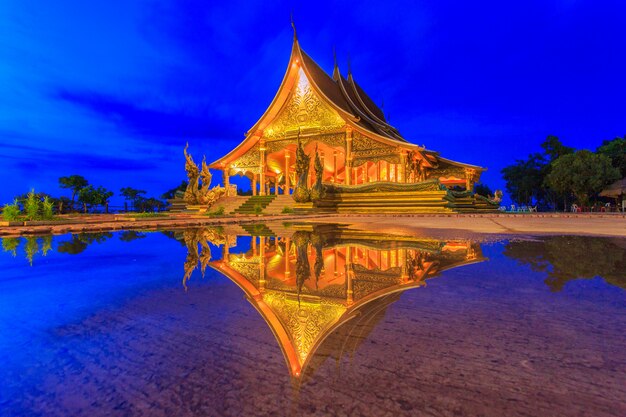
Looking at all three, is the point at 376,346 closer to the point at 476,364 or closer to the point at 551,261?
the point at 476,364

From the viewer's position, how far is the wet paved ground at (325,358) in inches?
30.2

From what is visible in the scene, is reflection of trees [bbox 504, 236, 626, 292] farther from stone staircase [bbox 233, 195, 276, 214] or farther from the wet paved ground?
stone staircase [bbox 233, 195, 276, 214]

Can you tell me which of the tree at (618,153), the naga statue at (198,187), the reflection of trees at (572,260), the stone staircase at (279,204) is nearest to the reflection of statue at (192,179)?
the naga statue at (198,187)

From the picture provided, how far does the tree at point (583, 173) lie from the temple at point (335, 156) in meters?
5.05

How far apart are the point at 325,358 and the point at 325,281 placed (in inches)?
40.3

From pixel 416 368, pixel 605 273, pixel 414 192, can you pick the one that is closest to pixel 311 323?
pixel 416 368

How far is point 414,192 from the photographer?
1444 cm

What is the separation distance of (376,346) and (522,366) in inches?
15.9

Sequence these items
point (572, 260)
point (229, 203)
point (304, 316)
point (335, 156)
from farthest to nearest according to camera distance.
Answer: point (335, 156) → point (229, 203) → point (572, 260) → point (304, 316)

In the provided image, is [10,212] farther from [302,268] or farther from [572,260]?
[572,260]

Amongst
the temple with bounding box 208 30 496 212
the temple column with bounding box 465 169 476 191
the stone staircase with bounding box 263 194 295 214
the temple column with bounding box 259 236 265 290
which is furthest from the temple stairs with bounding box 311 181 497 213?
the temple column with bounding box 259 236 265 290

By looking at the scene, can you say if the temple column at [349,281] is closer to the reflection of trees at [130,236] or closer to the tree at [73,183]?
the reflection of trees at [130,236]

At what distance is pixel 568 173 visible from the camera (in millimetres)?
21516

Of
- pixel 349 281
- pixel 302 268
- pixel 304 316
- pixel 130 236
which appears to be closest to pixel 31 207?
pixel 130 236
